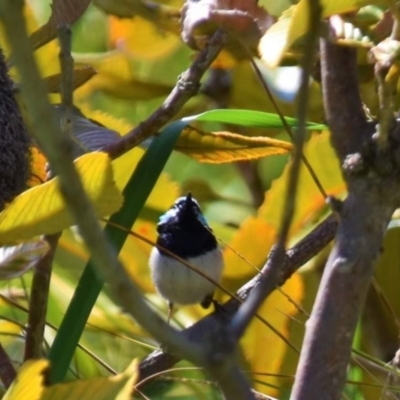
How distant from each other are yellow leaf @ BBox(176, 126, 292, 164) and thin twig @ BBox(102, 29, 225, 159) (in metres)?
0.05

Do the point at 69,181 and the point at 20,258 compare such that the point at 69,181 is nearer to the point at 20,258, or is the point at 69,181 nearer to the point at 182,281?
the point at 20,258

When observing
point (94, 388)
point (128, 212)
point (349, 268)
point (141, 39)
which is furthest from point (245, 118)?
point (141, 39)

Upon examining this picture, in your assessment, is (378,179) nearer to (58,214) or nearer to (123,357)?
(58,214)

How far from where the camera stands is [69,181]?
13.6 inches

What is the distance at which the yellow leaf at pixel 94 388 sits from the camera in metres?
0.54

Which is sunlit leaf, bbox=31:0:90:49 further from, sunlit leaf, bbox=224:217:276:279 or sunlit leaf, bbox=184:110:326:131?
sunlit leaf, bbox=224:217:276:279

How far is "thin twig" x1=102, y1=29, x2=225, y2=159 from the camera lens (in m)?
0.83

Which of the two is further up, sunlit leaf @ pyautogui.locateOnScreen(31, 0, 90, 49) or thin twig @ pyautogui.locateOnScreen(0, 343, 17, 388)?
sunlit leaf @ pyautogui.locateOnScreen(31, 0, 90, 49)

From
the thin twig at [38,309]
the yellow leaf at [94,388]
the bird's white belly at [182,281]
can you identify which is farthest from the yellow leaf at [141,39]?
the yellow leaf at [94,388]

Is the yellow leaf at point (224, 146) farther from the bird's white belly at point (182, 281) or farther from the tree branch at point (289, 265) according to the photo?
the bird's white belly at point (182, 281)

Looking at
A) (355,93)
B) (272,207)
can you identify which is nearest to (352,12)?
(355,93)

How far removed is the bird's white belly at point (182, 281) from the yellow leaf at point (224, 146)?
0.33 m

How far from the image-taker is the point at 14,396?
548 mm

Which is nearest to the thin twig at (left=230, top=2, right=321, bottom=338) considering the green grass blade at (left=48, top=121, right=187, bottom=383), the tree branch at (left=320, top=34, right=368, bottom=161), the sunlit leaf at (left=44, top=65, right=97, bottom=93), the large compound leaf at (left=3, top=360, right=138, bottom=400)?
the large compound leaf at (left=3, top=360, right=138, bottom=400)
